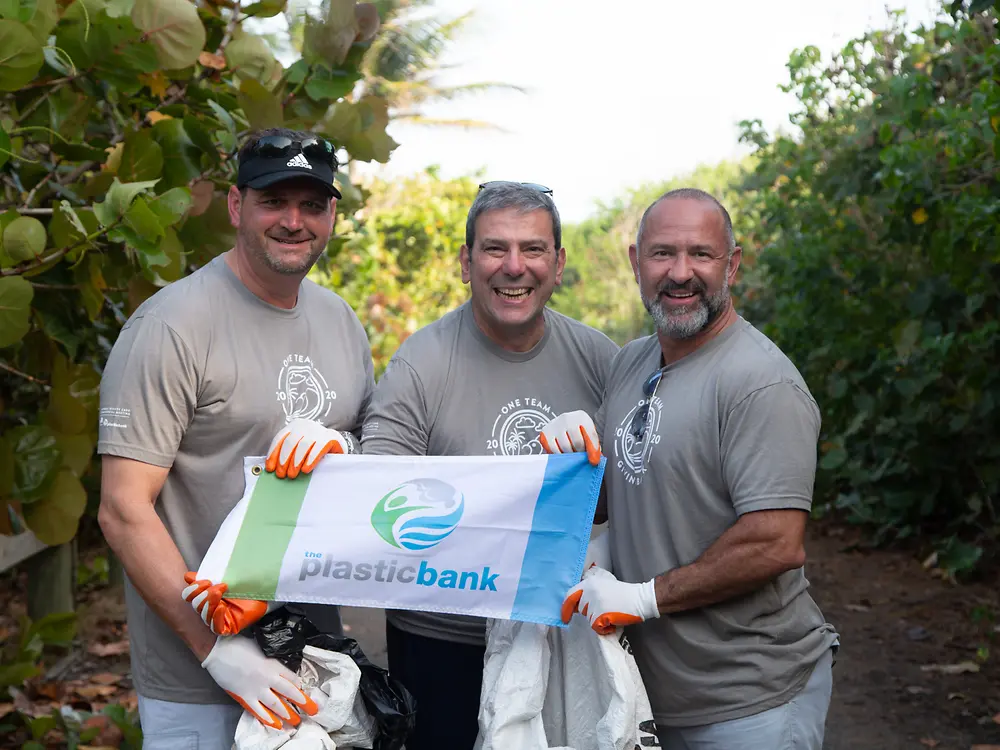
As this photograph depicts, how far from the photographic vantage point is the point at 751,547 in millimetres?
2787

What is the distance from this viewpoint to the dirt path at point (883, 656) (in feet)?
17.4

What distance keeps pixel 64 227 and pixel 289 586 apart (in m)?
1.24

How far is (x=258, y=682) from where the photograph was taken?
2848mm

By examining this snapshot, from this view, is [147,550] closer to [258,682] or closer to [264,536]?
[264,536]

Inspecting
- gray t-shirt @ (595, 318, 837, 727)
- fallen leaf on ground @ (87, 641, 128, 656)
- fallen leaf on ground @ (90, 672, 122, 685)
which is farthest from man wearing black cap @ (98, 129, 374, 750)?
fallen leaf on ground @ (87, 641, 128, 656)

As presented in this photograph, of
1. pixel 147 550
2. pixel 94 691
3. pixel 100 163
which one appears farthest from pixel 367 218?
pixel 147 550

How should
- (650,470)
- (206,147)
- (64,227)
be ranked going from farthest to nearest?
1. (206,147)
2. (64,227)
3. (650,470)

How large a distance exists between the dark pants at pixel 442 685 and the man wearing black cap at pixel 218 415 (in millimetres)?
551

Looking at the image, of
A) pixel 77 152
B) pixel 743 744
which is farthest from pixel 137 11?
pixel 743 744

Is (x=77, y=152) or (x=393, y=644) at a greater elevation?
(x=77, y=152)

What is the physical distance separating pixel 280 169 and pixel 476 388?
854mm

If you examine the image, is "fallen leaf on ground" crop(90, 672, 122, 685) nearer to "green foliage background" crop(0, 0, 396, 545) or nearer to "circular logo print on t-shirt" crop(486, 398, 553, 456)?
"green foliage background" crop(0, 0, 396, 545)

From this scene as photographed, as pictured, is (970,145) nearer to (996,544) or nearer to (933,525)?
(996,544)

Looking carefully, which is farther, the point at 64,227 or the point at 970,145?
the point at 970,145
